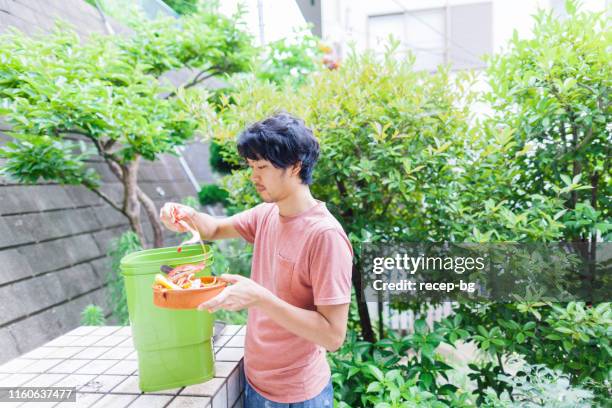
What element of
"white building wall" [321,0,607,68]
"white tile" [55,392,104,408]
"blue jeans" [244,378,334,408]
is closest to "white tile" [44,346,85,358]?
"white tile" [55,392,104,408]

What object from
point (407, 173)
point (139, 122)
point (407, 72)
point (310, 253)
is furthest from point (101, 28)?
point (310, 253)

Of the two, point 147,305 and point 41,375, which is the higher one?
point 147,305

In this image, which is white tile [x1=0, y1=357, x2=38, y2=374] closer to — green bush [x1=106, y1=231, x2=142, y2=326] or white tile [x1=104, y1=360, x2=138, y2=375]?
white tile [x1=104, y1=360, x2=138, y2=375]

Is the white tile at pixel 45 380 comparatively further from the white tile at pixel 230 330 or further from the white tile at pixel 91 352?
the white tile at pixel 230 330

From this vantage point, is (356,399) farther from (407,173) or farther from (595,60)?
(595,60)

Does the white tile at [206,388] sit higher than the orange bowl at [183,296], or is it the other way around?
the orange bowl at [183,296]

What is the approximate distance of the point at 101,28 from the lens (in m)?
4.33

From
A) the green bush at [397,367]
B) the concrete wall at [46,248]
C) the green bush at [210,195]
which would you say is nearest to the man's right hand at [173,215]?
the green bush at [397,367]

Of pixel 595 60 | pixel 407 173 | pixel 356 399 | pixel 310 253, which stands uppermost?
pixel 595 60

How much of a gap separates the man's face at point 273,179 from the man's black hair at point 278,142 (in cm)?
2

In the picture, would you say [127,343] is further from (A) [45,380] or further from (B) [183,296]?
(B) [183,296]

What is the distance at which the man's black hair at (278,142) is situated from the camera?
1231mm

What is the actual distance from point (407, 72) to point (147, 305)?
1.82 metres

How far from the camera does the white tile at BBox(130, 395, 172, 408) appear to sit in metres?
1.23
